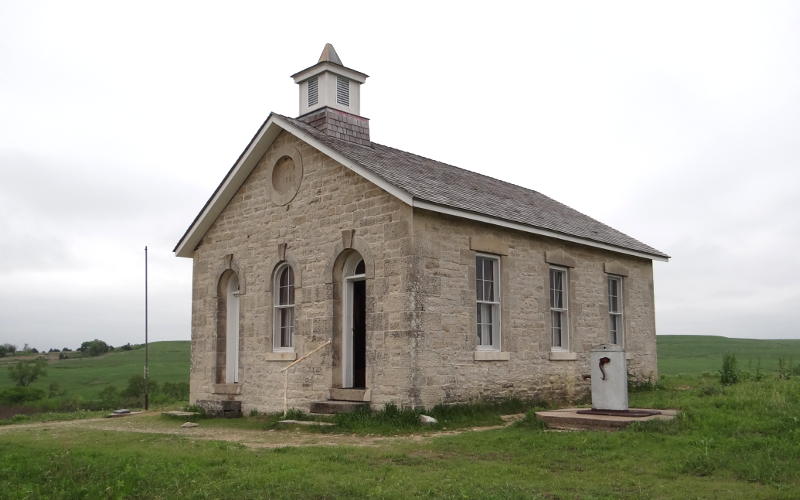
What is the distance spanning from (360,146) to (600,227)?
27.3 ft

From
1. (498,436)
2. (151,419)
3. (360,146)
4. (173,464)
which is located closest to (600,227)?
(360,146)

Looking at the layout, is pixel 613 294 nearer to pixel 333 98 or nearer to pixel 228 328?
pixel 333 98

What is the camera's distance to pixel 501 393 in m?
15.4

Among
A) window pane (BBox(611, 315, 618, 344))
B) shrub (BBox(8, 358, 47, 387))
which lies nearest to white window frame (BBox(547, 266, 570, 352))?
window pane (BBox(611, 315, 618, 344))

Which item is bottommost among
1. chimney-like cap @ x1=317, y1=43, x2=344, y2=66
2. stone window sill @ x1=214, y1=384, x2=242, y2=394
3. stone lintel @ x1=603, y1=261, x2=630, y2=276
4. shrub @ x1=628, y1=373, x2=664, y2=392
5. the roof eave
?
shrub @ x1=628, y1=373, x2=664, y2=392

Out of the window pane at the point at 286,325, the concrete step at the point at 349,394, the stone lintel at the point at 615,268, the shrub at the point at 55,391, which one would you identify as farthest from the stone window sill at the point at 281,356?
the shrub at the point at 55,391

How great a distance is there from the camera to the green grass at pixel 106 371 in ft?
105

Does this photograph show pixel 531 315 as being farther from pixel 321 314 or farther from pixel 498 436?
pixel 498 436

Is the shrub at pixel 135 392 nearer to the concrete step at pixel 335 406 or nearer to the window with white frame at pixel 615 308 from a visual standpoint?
the concrete step at pixel 335 406

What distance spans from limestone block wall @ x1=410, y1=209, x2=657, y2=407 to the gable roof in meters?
0.34

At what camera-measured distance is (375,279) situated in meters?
14.4

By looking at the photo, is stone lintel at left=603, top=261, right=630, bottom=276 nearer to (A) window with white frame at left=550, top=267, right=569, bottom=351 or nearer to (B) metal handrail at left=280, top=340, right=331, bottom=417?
(A) window with white frame at left=550, top=267, right=569, bottom=351

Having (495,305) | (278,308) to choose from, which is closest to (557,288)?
(495,305)

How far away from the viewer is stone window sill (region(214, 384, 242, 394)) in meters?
17.4
